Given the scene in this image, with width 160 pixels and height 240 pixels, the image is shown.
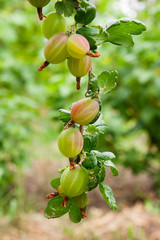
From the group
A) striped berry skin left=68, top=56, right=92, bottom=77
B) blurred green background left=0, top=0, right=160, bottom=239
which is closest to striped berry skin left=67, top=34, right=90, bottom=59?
striped berry skin left=68, top=56, right=92, bottom=77

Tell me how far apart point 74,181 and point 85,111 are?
74mm

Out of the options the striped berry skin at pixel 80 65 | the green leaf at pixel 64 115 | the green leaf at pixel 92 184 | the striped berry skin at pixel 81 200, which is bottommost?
the striped berry skin at pixel 81 200

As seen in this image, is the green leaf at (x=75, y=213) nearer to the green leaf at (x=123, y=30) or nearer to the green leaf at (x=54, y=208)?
the green leaf at (x=54, y=208)

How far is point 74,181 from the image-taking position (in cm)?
30

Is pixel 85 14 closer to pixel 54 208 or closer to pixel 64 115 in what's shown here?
pixel 64 115

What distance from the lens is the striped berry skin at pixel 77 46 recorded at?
28cm

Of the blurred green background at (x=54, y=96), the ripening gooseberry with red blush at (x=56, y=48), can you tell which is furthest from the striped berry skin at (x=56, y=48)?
the blurred green background at (x=54, y=96)

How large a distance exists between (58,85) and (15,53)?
2.60ft

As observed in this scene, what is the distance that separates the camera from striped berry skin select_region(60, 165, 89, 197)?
31 cm

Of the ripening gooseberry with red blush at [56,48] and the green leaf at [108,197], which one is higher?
the ripening gooseberry with red blush at [56,48]

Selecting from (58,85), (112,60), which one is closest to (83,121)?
(58,85)

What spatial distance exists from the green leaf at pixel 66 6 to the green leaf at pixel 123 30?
0.05 meters

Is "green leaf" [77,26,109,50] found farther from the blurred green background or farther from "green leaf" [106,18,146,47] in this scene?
the blurred green background

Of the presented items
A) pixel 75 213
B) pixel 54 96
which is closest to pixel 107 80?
pixel 75 213
